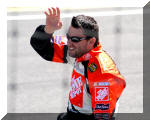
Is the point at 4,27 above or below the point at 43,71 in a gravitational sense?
above

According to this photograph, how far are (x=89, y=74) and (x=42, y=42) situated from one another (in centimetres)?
73

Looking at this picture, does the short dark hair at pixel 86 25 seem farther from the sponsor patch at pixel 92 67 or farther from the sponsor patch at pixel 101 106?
the sponsor patch at pixel 101 106

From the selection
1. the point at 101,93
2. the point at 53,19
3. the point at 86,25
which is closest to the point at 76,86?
the point at 101,93

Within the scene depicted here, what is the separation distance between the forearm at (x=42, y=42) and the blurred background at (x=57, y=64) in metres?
2.51

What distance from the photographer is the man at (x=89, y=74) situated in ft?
11.7

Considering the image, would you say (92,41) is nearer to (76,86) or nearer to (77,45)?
(77,45)

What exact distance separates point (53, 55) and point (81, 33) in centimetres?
65

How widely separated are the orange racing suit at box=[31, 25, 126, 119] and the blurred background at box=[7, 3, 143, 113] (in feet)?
9.42

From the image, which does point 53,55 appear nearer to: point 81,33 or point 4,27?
point 81,33

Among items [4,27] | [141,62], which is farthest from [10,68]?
[4,27]

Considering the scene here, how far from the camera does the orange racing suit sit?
11.7 feet

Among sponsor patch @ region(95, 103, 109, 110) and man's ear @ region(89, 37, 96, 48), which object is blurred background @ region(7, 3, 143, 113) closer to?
man's ear @ region(89, 37, 96, 48)

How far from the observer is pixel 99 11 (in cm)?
1172

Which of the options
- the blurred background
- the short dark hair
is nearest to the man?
the short dark hair
